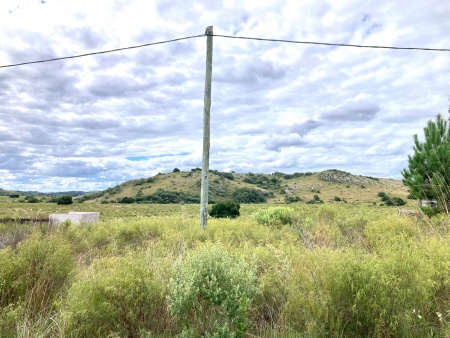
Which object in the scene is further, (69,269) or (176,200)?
(176,200)

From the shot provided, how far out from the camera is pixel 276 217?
14812 mm

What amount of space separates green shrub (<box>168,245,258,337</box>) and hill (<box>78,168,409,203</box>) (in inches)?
2712

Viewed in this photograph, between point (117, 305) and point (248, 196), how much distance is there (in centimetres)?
7623

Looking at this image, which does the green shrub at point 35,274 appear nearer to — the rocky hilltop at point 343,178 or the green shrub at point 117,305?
the green shrub at point 117,305

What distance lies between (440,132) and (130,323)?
16335 millimetres

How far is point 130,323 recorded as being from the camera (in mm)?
4359

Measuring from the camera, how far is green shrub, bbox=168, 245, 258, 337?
13.0 feet

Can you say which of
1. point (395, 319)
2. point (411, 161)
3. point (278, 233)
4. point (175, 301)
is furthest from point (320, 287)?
point (411, 161)

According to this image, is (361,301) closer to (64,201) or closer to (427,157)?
(427,157)

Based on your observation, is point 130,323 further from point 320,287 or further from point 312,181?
point 312,181

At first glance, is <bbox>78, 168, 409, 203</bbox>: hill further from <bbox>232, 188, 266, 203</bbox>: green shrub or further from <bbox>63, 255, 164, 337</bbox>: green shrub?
<bbox>63, 255, 164, 337</bbox>: green shrub

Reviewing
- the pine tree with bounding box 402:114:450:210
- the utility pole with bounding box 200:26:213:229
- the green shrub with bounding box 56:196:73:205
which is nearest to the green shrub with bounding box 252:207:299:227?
the utility pole with bounding box 200:26:213:229

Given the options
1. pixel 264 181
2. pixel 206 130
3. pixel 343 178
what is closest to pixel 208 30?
pixel 206 130

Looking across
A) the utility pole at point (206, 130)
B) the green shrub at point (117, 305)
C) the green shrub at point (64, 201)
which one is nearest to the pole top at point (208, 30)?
the utility pole at point (206, 130)
